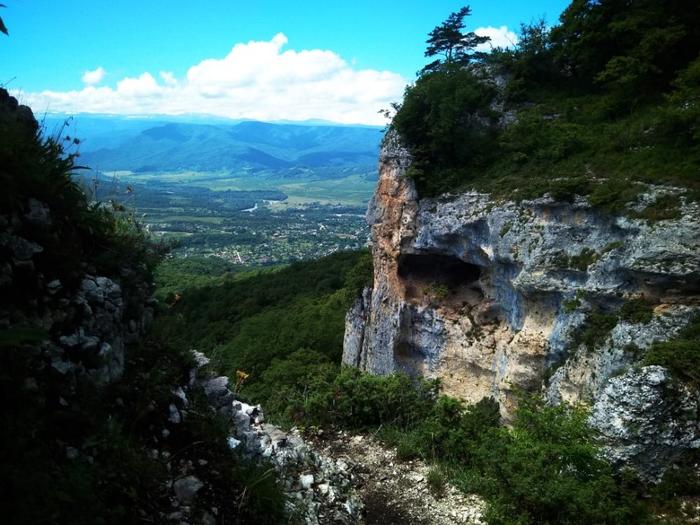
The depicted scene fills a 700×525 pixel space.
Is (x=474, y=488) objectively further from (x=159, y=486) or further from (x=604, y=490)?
(x=159, y=486)

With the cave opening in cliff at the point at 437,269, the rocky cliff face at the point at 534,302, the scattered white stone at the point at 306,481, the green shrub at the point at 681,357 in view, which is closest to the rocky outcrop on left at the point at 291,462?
the scattered white stone at the point at 306,481

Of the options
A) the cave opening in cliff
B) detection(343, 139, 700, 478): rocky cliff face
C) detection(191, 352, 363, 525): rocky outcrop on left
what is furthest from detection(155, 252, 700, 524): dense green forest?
the cave opening in cliff

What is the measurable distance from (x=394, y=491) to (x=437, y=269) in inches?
445

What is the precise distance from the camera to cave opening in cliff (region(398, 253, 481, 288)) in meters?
20.0

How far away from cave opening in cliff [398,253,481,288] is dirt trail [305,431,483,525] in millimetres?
8749

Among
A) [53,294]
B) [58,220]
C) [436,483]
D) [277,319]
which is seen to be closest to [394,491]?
[436,483]

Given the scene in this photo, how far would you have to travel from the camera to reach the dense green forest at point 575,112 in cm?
1378

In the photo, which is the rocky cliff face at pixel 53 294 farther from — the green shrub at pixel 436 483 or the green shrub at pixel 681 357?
the green shrub at pixel 681 357

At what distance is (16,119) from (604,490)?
10.6m

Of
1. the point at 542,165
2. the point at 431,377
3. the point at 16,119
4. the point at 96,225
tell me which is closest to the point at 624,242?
the point at 542,165

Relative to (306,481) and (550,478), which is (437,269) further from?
(306,481)

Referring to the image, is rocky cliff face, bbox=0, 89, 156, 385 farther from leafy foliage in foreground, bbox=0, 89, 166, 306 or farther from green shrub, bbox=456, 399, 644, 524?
green shrub, bbox=456, 399, 644, 524

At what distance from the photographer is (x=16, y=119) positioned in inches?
211

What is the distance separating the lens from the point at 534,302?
15062mm
